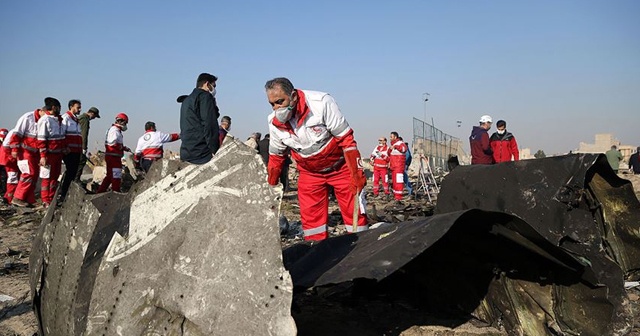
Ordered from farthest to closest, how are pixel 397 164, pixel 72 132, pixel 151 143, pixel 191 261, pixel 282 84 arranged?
pixel 397 164, pixel 151 143, pixel 72 132, pixel 282 84, pixel 191 261

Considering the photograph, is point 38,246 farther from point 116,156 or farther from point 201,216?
point 116,156

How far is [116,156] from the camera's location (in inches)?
381

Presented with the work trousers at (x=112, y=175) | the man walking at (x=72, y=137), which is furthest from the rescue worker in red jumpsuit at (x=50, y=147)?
the work trousers at (x=112, y=175)

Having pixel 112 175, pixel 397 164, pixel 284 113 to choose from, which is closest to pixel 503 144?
pixel 397 164

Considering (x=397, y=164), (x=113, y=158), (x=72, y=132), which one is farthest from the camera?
(x=397, y=164)

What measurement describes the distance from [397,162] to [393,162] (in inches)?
4.7

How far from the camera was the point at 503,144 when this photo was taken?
9578mm

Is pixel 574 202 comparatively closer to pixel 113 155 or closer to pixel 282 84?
pixel 282 84

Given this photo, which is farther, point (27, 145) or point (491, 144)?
point (491, 144)

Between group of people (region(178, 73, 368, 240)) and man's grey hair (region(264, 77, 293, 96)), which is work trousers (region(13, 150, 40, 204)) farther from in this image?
man's grey hair (region(264, 77, 293, 96))

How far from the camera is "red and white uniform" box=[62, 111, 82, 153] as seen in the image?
871 centimetres

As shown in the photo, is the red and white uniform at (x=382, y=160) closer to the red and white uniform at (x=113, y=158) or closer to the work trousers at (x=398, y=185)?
the work trousers at (x=398, y=185)

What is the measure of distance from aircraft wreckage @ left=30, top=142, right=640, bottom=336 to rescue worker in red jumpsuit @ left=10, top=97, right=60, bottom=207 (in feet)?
22.3

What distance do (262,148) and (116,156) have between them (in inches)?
118
